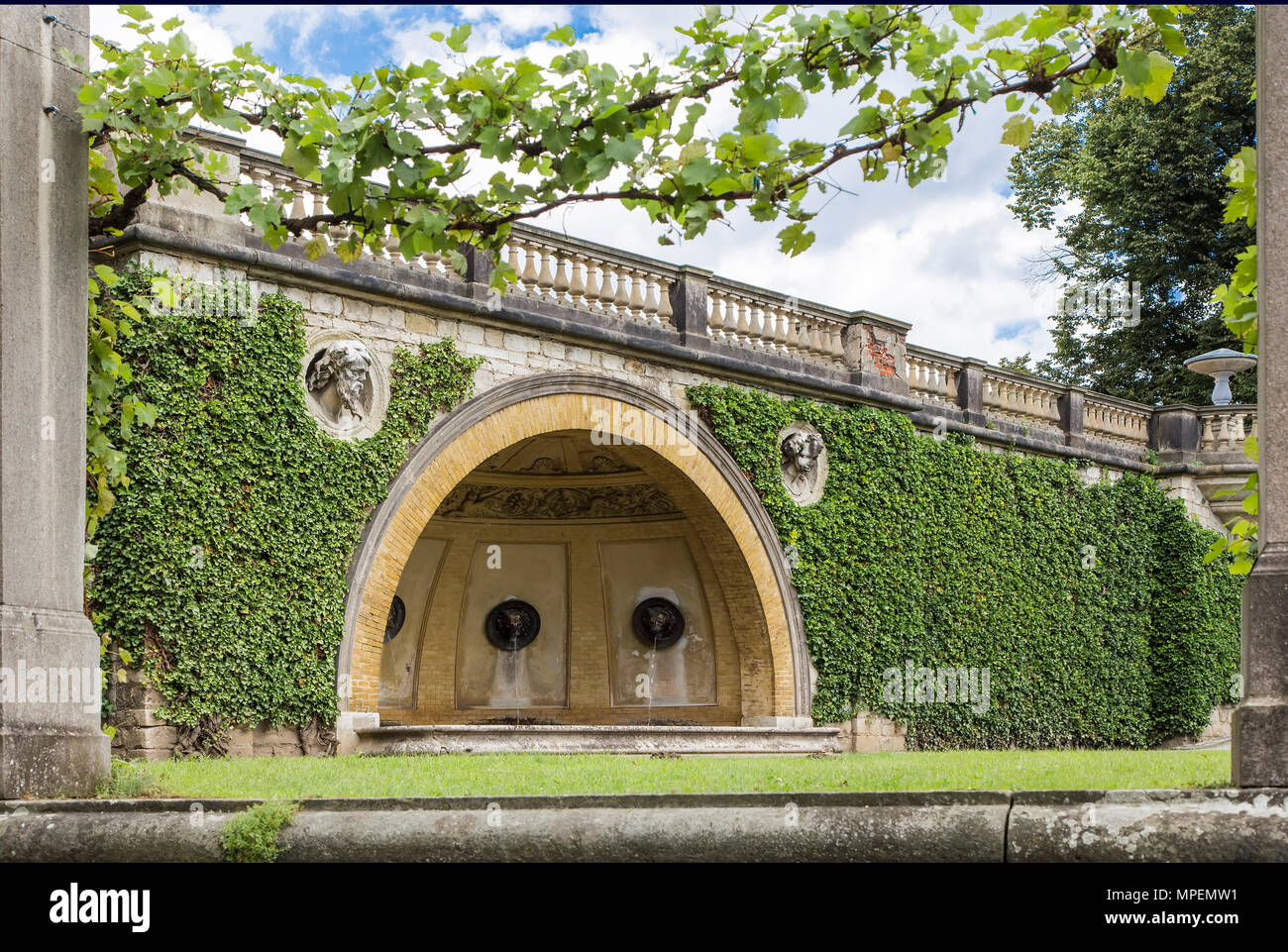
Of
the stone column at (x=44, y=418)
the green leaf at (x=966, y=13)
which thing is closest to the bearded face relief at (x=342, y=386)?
the stone column at (x=44, y=418)

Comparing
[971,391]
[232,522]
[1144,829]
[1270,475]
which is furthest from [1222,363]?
[1144,829]

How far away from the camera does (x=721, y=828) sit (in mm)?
4336

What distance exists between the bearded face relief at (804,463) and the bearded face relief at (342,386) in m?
5.61

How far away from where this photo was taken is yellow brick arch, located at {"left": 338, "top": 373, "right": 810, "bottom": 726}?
490 inches

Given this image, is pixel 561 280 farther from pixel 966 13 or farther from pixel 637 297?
pixel 966 13

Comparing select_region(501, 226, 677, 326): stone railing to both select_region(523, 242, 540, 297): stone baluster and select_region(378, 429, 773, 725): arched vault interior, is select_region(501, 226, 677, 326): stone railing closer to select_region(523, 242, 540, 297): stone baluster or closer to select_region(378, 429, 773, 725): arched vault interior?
select_region(523, 242, 540, 297): stone baluster

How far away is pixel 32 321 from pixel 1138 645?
18.3 metres

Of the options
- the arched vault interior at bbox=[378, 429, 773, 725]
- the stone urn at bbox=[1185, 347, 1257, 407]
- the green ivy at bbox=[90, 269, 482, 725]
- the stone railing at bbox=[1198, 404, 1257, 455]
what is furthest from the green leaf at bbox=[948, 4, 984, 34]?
the stone railing at bbox=[1198, 404, 1257, 455]

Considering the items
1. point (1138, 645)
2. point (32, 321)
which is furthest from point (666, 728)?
point (1138, 645)

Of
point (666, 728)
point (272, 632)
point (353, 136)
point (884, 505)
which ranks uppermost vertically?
point (353, 136)

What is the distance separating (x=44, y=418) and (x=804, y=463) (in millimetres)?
11690

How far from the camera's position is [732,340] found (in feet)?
53.0

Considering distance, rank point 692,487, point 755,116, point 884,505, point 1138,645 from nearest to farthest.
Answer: point 755,116, point 692,487, point 884,505, point 1138,645
